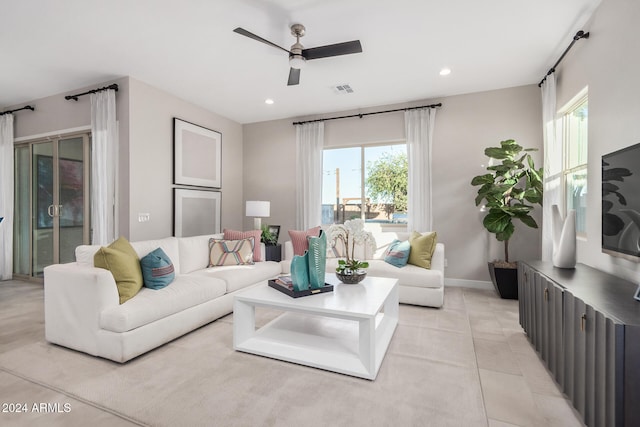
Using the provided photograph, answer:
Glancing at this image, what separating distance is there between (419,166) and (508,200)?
124 cm

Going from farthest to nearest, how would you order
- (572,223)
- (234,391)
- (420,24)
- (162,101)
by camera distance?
(162,101) → (420,24) → (572,223) → (234,391)

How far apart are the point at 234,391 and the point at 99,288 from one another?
49.2 inches

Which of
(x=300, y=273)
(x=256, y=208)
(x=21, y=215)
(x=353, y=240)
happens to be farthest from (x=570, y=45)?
(x=21, y=215)

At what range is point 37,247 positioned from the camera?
15.8 ft

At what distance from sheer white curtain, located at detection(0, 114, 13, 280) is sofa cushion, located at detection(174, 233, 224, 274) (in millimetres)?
3438

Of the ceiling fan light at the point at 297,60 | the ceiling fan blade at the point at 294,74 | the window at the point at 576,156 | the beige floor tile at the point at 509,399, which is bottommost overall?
the beige floor tile at the point at 509,399

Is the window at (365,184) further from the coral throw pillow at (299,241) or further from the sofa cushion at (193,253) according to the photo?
the sofa cushion at (193,253)

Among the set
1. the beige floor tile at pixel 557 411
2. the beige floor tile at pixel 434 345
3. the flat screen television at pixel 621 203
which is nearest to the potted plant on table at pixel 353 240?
the beige floor tile at pixel 434 345

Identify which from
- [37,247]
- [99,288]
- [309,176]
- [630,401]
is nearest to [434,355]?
[630,401]

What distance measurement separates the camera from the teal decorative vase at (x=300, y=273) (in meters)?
2.41

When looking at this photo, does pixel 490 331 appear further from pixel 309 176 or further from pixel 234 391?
pixel 309 176

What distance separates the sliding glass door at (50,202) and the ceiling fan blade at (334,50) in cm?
348

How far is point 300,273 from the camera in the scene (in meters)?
2.44

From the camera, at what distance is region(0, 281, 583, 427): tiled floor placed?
1684 millimetres
